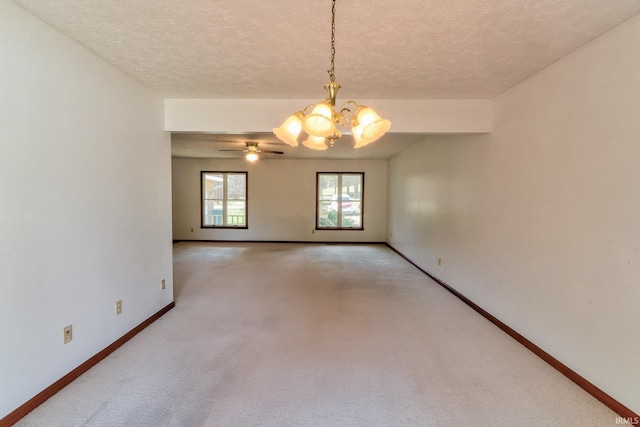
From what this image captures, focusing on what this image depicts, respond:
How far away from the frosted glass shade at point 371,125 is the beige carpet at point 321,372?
1609 mm

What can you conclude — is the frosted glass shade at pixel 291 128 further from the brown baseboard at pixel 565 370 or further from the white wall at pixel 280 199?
the white wall at pixel 280 199

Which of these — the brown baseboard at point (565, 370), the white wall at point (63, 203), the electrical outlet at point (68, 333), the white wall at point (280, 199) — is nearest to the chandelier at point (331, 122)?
the white wall at point (63, 203)

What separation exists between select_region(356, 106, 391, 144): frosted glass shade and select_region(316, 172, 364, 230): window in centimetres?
664

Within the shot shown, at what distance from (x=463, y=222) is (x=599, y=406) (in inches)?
84.7

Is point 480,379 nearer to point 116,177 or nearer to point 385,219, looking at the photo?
point 116,177

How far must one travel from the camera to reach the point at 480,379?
78.3 inches

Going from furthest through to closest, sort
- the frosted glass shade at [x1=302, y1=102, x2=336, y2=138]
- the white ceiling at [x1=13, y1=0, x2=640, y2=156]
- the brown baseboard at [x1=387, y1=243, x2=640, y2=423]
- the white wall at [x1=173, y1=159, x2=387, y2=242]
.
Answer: the white wall at [x1=173, y1=159, x2=387, y2=242]
the brown baseboard at [x1=387, y1=243, x2=640, y2=423]
the white ceiling at [x1=13, y1=0, x2=640, y2=156]
the frosted glass shade at [x1=302, y1=102, x2=336, y2=138]

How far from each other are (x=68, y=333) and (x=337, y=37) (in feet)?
8.95

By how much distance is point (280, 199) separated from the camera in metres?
8.01

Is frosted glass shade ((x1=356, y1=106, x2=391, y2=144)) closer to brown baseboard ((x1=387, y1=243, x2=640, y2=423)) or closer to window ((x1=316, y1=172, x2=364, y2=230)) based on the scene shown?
brown baseboard ((x1=387, y1=243, x2=640, y2=423))

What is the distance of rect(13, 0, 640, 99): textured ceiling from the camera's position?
1554mm

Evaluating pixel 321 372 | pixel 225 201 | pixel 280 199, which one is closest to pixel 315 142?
pixel 321 372

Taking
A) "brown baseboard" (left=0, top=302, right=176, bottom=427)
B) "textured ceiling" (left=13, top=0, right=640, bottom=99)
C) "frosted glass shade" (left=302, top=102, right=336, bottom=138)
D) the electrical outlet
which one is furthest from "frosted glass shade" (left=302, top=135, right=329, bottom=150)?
"brown baseboard" (left=0, top=302, right=176, bottom=427)

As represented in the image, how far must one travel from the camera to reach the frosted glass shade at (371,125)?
1335 millimetres
